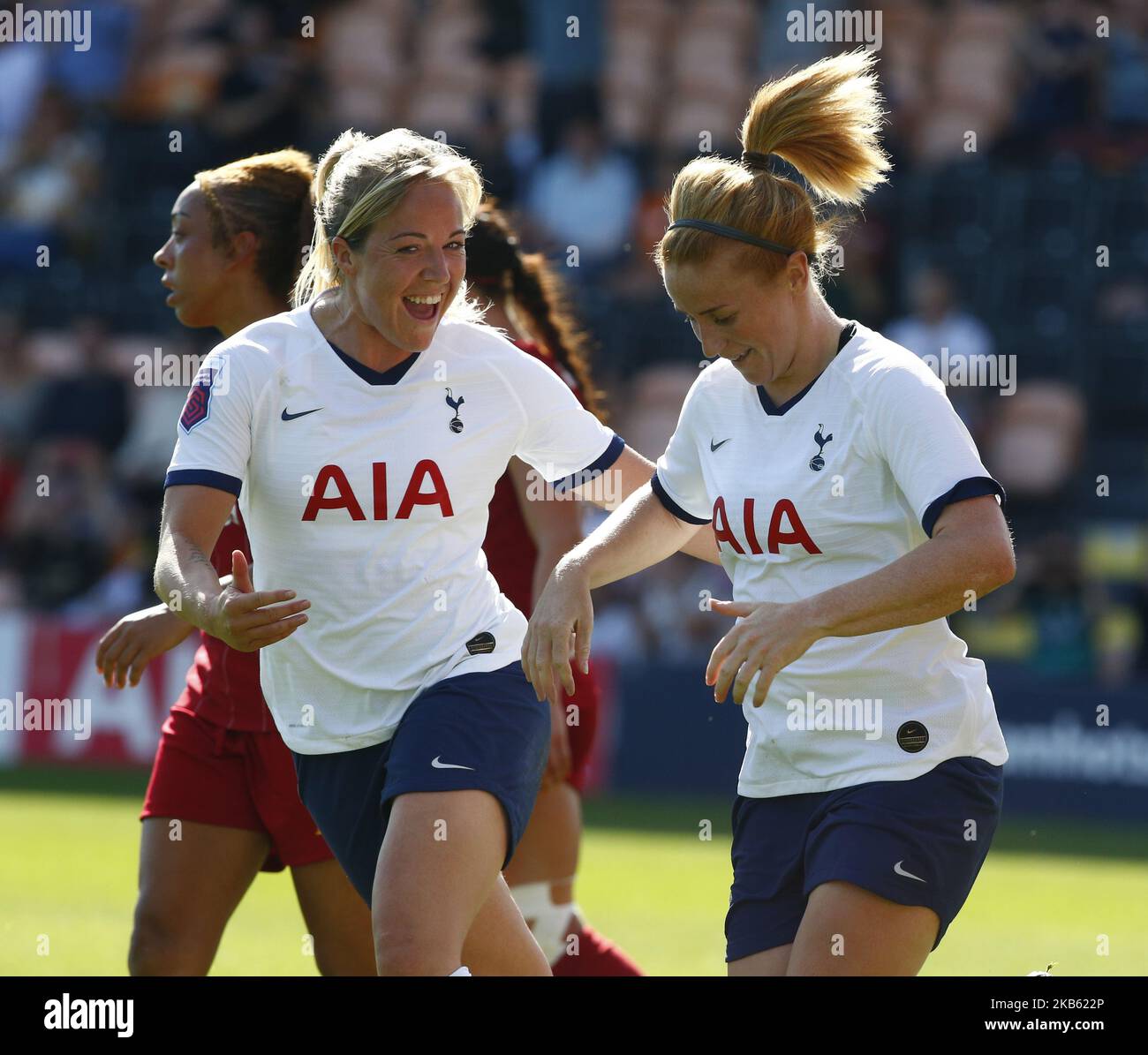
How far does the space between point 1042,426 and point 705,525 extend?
912 centimetres

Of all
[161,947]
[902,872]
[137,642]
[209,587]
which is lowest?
[161,947]

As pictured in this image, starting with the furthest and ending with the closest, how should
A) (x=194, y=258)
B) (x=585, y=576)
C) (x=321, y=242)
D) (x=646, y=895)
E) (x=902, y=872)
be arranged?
(x=646, y=895) → (x=194, y=258) → (x=321, y=242) → (x=585, y=576) → (x=902, y=872)

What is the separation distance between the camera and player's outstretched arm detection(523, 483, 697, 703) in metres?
3.98

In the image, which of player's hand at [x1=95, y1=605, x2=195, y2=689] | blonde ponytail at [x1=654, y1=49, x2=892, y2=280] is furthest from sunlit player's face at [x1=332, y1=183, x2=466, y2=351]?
player's hand at [x1=95, y1=605, x2=195, y2=689]

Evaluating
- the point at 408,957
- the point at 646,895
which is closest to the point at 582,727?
the point at 408,957

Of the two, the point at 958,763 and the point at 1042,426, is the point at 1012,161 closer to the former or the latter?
the point at 1042,426

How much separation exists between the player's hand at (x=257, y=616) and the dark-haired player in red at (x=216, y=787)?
3.48 ft

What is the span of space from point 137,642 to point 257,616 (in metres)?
1.19

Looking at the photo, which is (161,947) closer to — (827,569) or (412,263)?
(412,263)

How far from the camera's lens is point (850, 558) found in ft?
12.8

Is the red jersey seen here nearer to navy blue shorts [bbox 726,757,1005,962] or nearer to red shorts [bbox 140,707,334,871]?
red shorts [bbox 140,707,334,871]

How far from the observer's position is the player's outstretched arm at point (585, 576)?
13.1 feet

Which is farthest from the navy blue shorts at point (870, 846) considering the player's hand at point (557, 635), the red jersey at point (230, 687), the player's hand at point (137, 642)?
the player's hand at point (137, 642)

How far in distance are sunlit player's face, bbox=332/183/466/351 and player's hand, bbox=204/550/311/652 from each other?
779mm
